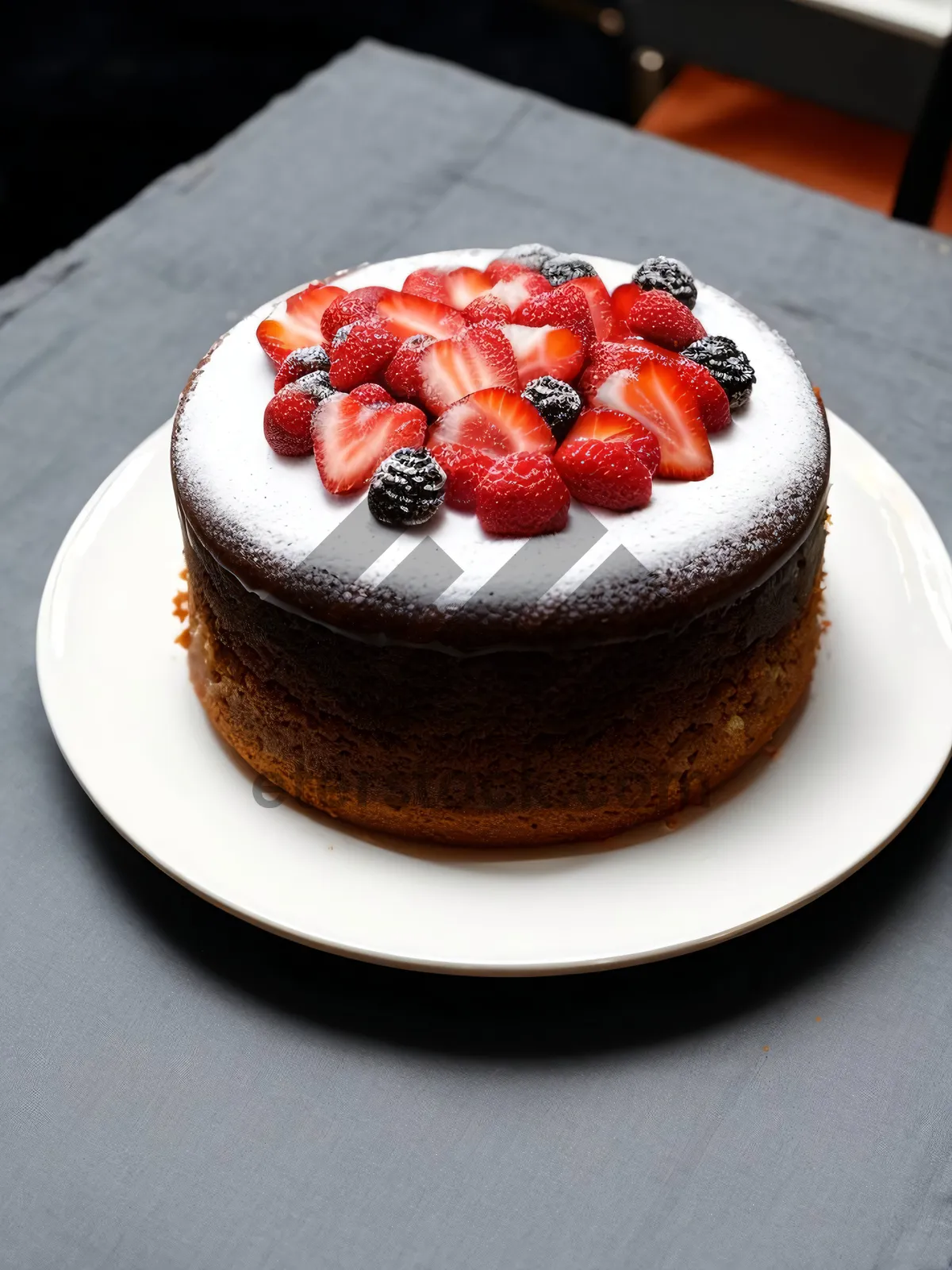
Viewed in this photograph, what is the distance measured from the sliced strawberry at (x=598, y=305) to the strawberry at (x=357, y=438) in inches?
14.1

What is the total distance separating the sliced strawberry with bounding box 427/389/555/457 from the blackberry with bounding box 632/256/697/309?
1.31 feet

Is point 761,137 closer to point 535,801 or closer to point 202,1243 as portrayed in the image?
point 535,801

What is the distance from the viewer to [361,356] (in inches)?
72.6

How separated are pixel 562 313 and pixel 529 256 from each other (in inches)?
9.7

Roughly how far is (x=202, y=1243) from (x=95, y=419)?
1.62 meters

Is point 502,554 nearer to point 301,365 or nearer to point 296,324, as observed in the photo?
point 301,365

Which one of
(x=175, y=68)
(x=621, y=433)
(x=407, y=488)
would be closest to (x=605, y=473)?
(x=621, y=433)

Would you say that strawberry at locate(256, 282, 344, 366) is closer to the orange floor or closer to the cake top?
the cake top

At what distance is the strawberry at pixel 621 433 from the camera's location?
1739mm

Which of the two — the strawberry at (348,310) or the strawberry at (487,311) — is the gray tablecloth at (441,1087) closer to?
the strawberry at (348,310)

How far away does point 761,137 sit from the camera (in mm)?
3600

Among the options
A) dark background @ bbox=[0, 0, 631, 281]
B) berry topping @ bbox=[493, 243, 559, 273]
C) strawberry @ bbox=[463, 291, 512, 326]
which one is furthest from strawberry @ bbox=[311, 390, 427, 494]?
dark background @ bbox=[0, 0, 631, 281]

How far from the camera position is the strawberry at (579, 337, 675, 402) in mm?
1854

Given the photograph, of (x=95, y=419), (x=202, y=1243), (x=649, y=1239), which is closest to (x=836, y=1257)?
(x=649, y=1239)
